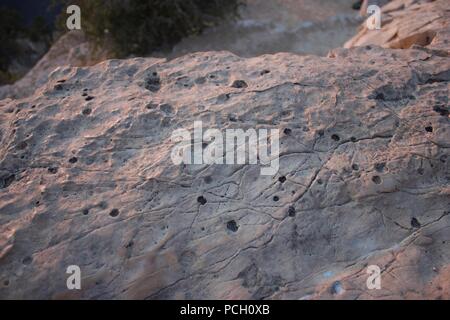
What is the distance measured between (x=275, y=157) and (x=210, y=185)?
0.53 m

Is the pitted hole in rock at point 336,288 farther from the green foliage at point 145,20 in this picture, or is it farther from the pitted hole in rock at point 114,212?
the green foliage at point 145,20

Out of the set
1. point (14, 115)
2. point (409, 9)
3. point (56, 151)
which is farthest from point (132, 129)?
point (409, 9)

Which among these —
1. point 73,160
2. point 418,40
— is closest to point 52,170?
point 73,160

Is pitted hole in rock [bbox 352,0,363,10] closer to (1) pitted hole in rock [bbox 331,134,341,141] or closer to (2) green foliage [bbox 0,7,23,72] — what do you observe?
(1) pitted hole in rock [bbox 331,134,341,141]

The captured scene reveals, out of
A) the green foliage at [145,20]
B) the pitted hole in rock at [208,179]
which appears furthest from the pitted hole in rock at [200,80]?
the green foliage at [145,20]

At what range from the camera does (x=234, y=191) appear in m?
3.16

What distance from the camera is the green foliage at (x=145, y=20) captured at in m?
7.40

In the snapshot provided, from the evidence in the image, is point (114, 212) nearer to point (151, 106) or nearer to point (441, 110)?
point (151, 106)

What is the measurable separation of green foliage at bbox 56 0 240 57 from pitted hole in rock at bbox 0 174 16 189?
186 inches

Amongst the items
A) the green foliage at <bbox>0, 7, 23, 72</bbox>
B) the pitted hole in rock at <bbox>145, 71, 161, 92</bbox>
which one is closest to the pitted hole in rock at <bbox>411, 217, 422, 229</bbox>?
the pitted hole in rock at <bbox>145, 71, 161, 92</bbox>

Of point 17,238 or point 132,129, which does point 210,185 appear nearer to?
point 132,129

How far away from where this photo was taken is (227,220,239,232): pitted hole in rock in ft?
9.97

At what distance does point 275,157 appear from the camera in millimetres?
3277

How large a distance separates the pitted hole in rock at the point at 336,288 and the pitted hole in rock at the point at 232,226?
2.38 feet
